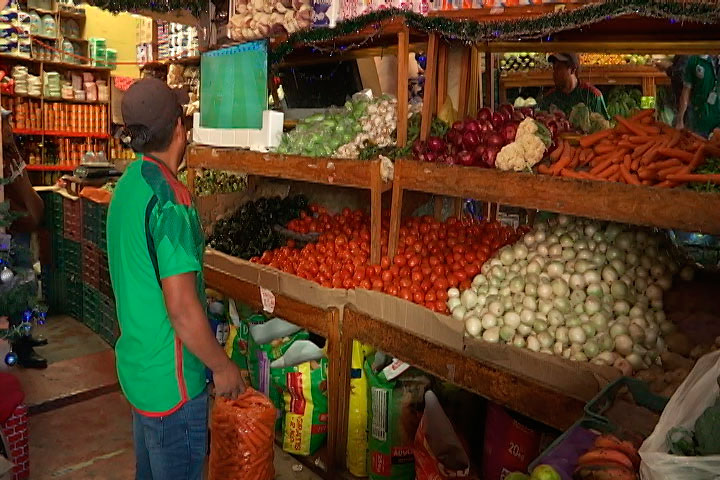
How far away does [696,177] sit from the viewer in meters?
2.21

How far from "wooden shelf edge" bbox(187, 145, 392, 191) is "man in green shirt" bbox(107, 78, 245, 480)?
1209mm

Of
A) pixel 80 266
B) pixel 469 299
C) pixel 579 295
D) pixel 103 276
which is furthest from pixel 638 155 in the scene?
pixel 80 266

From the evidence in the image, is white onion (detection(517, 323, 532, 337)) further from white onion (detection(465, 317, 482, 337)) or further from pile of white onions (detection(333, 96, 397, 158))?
pile of white onions (detection(333, 96, 397, 158))

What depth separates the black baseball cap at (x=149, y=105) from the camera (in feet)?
7.05

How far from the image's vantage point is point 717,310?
8.98 ft

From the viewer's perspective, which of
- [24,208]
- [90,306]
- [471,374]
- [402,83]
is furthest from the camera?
[90,306]

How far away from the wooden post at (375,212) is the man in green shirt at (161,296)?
118 centimetres

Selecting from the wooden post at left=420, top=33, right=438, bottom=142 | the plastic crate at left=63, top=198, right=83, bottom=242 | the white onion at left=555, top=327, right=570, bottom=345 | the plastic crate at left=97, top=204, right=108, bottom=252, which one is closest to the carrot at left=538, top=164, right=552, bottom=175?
the white onion at left=555, top=327, right=570, bottom=345

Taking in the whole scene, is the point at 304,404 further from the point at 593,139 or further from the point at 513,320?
the point at 593,139

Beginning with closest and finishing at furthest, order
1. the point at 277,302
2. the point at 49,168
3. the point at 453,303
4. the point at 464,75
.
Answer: the point at 453,303 < the point at 277,302 < the point at 464,75 < the point at 49,168

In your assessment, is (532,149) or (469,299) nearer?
(532,149)

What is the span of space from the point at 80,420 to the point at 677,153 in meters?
4.07

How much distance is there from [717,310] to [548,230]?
884mm

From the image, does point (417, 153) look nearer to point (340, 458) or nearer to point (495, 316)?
point (495, 316)
